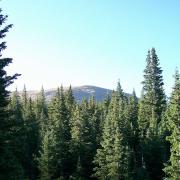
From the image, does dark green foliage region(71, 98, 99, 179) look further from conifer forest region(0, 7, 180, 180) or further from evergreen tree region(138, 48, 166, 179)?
evergreen tree region(138, 48, 166, 179)

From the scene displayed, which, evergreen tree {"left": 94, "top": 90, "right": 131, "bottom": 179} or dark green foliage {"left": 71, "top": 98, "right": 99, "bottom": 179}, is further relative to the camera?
dark green foliage {"left": 71, "top": 98, "right": 99, "bottom": 179}

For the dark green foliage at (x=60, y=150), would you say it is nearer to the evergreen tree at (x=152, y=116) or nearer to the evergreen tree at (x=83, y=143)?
the evergreen tree at (x=83, y=143)

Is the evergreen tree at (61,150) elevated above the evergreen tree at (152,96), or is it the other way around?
the evergreen tree at (152,96)

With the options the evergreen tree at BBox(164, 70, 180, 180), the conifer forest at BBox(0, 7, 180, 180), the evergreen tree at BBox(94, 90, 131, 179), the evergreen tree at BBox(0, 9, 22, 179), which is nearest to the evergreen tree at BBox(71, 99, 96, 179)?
the conifer forest at BBox(0, 7, 180, 180)

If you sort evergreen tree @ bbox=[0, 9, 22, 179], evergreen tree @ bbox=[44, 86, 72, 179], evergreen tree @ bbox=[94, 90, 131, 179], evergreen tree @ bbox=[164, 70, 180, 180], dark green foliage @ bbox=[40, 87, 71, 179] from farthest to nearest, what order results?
1. evergreen tree @ bbox=[44, 86, 72, 179]
2. dark green foliage @ bbox=[40, 87, 71, 179]
3. evergreen tree @ bbox=[94, 90, 131, 179]
4. evergreen tree @ bbox=[164, 70, 180, 180]
5. evergreen tree @ bbox=[0, 9, 22, 179]

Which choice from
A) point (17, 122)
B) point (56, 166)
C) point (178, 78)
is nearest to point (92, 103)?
point (56, 166)

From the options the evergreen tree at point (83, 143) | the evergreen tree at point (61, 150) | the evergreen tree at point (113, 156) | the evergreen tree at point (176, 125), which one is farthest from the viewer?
the evergreen tree at point (83, 143)

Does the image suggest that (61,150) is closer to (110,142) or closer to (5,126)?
(110,142)

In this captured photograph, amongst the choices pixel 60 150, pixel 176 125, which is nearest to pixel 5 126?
pixel 176 125

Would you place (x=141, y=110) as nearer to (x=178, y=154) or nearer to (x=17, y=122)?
(x=178, y=154)

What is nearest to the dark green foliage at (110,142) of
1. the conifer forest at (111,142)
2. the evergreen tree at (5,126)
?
the conifer forest at (111,142)

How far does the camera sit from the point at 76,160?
68.2 m

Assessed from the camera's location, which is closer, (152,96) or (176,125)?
(176,125)

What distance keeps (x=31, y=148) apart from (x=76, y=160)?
14.7m
